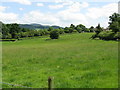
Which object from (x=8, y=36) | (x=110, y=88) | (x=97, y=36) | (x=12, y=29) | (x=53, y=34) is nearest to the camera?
(x=110, y=88)

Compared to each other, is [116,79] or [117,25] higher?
[117,25]

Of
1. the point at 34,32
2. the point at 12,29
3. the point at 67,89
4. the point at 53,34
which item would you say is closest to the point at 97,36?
the point at 53,34

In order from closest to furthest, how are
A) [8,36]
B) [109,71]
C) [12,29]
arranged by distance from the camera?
[109,71] → [8,36] → [12,29]

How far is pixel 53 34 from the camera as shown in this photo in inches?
3716

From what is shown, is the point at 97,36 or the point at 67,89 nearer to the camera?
the point at 67,89

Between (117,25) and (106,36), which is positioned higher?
(117,25)

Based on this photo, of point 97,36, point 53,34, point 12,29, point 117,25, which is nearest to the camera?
point 117,25

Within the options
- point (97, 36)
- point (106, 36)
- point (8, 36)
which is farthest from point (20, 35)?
point (106, 36)

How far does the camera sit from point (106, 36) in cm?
6900

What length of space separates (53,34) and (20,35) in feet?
155

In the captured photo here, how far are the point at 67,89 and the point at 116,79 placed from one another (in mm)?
3948

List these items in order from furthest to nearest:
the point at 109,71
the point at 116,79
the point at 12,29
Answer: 1. the point at 12,29
2. the point at 109,71
3. the point at 116,79

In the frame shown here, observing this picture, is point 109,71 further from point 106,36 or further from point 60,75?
point 106,36

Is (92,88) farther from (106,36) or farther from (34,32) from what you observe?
(34,32)
